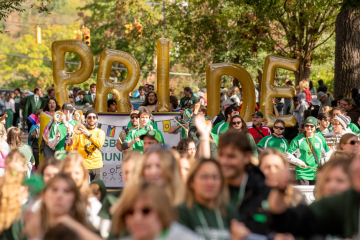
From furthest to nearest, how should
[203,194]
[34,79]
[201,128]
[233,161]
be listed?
[34,79] → [201,128] → [233,161] → [203,194]

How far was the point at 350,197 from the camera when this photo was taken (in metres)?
3.77

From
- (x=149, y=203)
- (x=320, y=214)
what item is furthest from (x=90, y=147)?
(x=149, y=203)

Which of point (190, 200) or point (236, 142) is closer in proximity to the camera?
point (190, 200)

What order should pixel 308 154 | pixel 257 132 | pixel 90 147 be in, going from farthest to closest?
pixel 257 132, pixel 90 147, pixel 308 154

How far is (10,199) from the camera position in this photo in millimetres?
4852

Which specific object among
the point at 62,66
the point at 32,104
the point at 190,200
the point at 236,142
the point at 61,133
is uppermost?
the point at 62,66

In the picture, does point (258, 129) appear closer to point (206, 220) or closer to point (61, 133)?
point (61, 133)

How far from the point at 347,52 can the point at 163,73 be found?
554 cm

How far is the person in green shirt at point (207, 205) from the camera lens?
3.89 metres

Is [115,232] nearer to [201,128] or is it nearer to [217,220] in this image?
[217,220]

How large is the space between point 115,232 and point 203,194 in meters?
0.65

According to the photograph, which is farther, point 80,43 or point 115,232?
point 80,43

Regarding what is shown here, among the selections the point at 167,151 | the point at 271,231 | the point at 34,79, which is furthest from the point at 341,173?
the point at 34,79

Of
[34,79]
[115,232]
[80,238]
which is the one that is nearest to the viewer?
[80,238]
